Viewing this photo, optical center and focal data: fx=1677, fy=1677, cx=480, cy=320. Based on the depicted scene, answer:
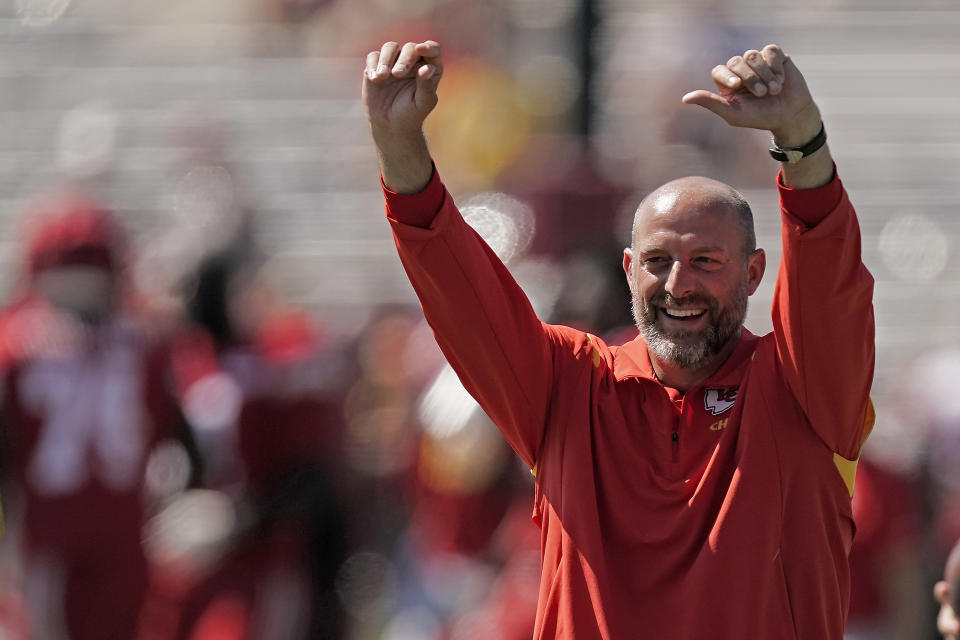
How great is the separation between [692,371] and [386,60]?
2.90 ft

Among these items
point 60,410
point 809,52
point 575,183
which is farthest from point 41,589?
point 809,52

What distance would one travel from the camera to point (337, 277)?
9.09m

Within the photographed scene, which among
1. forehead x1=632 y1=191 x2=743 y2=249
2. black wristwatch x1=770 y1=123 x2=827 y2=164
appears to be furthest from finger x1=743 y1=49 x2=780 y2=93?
forehead x1=632 y1=191 x2=743 y2=249

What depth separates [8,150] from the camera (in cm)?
947

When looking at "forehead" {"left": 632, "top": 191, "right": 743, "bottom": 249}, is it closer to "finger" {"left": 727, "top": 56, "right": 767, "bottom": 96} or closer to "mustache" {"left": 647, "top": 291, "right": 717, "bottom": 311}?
"mustache" {"left": 647, "top": 291, "right": 717, "bottom": 311}

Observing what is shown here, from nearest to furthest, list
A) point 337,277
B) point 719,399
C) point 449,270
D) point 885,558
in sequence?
point 449,270 → point 719,399 → point 885,558 → point 337,277

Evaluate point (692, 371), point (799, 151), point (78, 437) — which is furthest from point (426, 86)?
point (78, 437)

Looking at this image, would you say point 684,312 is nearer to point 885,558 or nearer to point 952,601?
point 952,601

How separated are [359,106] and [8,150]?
2.01m

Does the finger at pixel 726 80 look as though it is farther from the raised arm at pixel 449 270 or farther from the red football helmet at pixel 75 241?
the red football helmet at pixel 75 241

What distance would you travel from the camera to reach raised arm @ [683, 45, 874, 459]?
3.03 m

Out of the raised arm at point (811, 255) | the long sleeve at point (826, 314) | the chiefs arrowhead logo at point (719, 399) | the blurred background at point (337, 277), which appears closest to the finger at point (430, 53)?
the raised arm at point (811, 255)

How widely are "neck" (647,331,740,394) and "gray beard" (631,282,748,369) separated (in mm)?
22

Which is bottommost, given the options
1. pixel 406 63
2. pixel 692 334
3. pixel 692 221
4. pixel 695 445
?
pixel 695 445
